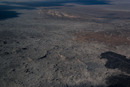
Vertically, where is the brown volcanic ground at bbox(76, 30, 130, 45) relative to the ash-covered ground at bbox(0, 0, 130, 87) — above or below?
above

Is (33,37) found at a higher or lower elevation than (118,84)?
higher

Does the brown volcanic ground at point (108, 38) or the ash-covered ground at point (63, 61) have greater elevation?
the brown volcanic ground at point (108, 38)

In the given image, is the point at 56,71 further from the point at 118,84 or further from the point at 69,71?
the point at 118,84

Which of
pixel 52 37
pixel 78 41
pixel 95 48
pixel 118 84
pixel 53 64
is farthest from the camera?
pixel 52 37

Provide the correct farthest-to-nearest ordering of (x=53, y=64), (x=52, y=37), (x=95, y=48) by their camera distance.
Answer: (x=52, y=37) < (x=95, y=48) < (x=53, y=64)

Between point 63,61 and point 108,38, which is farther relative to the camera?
point 108,38

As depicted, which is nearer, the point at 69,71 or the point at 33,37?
the point at 69,71

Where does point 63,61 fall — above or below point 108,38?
below

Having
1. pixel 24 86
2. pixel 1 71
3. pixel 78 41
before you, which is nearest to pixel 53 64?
pixel 24 86

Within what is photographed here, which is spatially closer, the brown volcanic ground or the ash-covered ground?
the ash-covered ground

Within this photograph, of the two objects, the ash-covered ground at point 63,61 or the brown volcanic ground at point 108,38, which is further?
the brown volcanic ground at point 108,38
